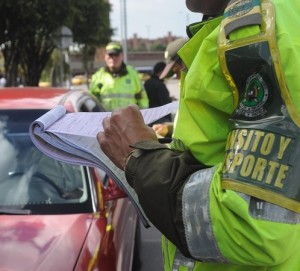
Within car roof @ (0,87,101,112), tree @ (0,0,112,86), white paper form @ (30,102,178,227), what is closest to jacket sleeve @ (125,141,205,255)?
white paper form @ (30,102,178,227)

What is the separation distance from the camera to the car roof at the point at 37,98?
3.08 meters

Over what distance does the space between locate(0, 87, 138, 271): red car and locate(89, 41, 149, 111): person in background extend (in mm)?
3698

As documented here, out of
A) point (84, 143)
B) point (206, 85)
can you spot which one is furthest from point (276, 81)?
point (84, 143)

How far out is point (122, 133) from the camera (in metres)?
1.25

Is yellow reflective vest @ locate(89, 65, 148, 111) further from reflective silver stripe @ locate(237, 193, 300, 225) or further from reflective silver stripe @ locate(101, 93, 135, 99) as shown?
reflective silver stripe @ locate(237, 193, 300, 225)

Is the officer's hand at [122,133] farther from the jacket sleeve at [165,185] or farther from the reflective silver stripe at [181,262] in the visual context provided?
the reflective silver stripe at [181,262]

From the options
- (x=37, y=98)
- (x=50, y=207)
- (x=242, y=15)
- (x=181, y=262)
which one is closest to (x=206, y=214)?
(x=181, y=262)

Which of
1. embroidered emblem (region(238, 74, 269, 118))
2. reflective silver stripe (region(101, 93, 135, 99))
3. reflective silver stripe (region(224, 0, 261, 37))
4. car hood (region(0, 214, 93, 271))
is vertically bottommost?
reflective silver stripe (region(101, 93, 135, 99))

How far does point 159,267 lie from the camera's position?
4105 mm

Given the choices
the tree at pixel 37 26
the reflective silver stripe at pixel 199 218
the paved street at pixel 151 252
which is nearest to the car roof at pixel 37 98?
the paved street at pixel 151 252

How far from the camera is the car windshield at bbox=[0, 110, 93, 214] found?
2590 mm

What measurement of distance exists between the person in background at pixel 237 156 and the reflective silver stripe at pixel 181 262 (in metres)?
0.03

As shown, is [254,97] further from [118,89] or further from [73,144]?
[118,89]

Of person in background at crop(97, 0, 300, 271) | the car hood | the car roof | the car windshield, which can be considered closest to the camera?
person in background at crop(97, 0, 300, 271)
